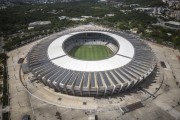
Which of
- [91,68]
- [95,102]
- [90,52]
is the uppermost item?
[91,68]

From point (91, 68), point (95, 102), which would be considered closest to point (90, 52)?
point (91, 68)

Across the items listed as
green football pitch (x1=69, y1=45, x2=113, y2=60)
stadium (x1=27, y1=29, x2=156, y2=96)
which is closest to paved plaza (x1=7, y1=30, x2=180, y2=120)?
stadium (x1=27, y1=29, x2=156, y2=96)

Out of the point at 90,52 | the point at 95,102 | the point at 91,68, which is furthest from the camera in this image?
the point at 90,52

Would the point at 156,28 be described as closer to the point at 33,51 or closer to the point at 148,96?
the point at 148,96

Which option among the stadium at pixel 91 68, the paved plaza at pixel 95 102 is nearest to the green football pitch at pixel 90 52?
the stadium at pixel 91 68

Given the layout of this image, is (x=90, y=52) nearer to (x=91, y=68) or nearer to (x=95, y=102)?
(x=91, y=68)

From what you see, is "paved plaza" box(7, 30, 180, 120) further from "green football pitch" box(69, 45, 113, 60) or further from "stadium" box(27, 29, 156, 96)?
"green football pitch" box(69, 45, 113, 60)

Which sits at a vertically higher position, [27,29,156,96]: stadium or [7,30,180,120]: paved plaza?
[27,29,156,96]: stadium
